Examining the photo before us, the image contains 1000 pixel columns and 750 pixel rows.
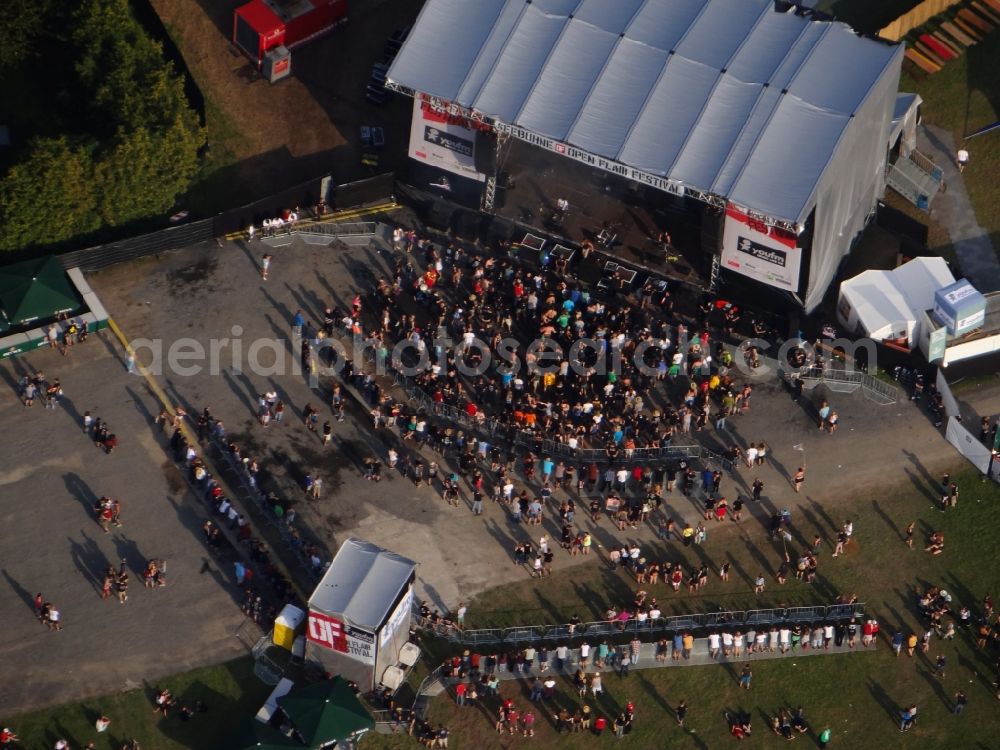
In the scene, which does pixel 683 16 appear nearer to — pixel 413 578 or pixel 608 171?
pixel 608 171

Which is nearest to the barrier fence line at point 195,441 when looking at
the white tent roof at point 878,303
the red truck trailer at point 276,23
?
the red truck trailer at point 276,23

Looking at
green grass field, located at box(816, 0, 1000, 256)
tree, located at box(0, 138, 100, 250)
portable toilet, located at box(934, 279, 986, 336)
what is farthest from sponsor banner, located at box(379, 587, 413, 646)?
green grass field, located at box(816, 0, 1000, 256)

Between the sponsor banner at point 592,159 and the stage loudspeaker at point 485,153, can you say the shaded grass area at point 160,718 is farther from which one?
the stage loudspeaker at point 485,153

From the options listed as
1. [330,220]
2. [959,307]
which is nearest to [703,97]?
[959,307]

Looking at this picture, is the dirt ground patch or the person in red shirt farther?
the dirt ground patch

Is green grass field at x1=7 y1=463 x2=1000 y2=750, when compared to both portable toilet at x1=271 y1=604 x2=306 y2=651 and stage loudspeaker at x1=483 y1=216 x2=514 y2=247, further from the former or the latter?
stage loudspeaker at x1=483 y1=216 x2=514 y2=247
